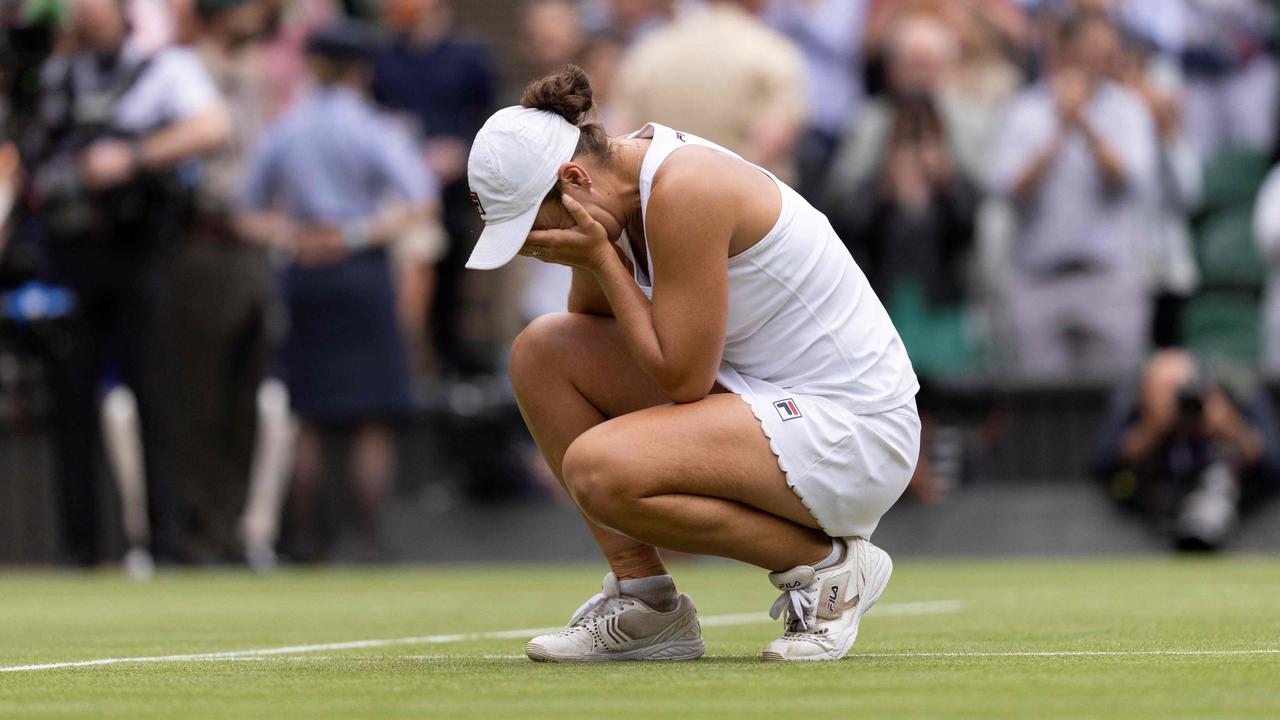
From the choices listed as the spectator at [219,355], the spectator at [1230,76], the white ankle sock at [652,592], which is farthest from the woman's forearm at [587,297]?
the spectator at [1230,76]

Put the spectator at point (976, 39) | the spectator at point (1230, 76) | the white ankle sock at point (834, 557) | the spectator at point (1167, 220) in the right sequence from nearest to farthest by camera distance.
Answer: the white ankle sock at point (834, 557)
the spectator at point (1167, 220)
the spectator at point (1230, 76)
the spectator at point (976, 39)

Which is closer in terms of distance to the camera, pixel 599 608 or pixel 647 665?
pixel 647 665

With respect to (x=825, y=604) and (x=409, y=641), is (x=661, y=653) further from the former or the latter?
(x=409, y=641)

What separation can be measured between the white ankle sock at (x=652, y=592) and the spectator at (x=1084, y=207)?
7.03m

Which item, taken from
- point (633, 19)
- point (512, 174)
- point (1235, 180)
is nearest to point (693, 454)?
point (512, 174)

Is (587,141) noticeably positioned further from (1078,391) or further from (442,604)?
(1078,391)

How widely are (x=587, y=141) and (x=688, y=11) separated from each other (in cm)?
730

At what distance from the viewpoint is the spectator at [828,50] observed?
1331cm

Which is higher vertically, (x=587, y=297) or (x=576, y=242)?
(x=576, y=242)

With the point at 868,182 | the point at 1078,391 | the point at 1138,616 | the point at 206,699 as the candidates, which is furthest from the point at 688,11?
the point at 206,699

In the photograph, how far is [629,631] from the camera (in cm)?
542

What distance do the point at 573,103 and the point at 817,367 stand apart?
0.85 meters

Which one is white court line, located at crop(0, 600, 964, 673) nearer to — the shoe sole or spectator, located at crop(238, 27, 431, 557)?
the shoe sole

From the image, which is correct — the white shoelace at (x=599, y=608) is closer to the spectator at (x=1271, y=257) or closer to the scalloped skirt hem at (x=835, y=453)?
the scalloped skirt hem at (x=835, y=453)
